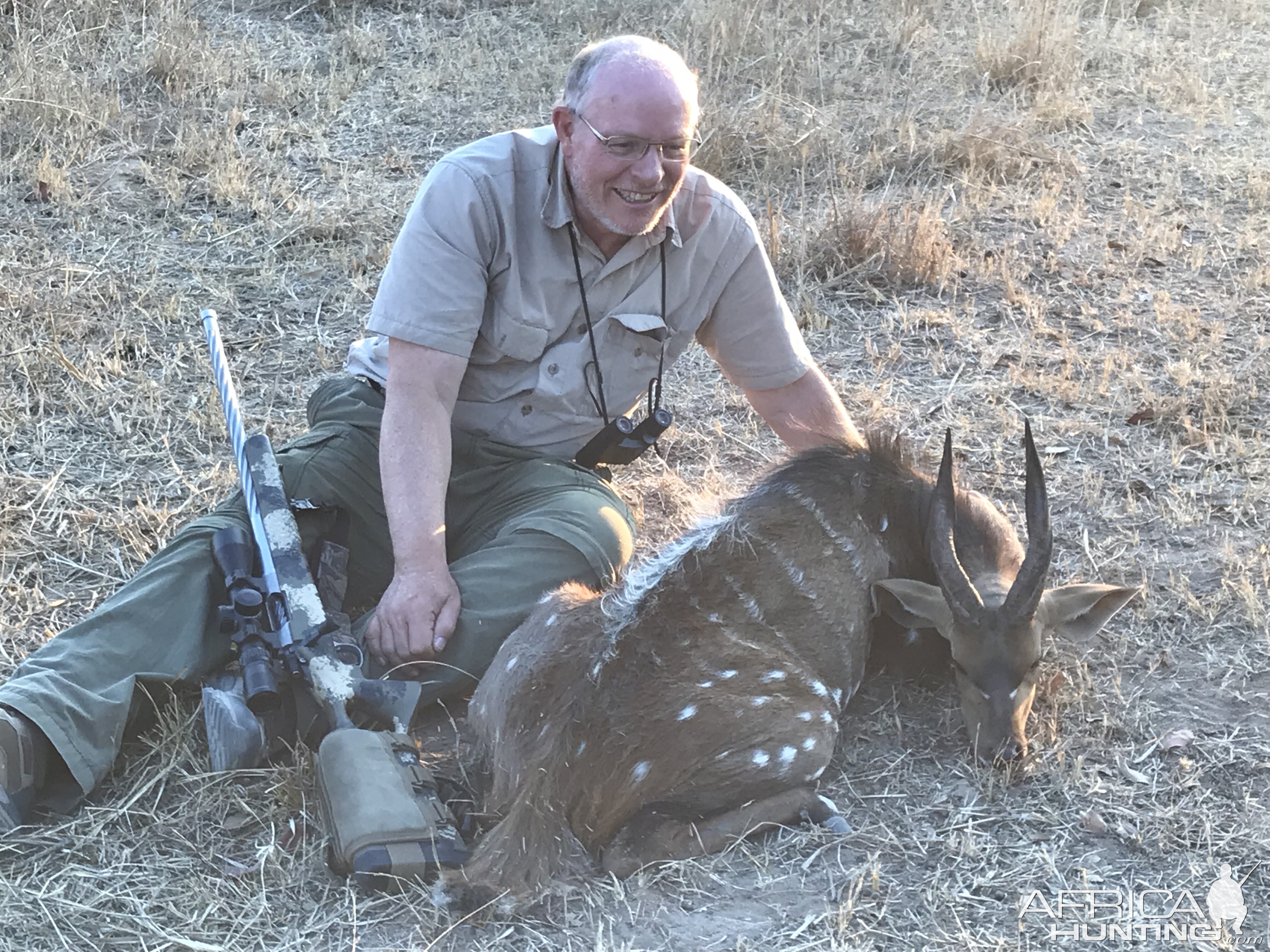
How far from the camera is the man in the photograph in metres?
4.29

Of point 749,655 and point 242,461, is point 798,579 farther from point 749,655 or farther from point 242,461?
point 242,461

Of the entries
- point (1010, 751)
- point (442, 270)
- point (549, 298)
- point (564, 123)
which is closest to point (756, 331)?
point (549, 298)

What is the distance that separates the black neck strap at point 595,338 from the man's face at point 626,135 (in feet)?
0.51

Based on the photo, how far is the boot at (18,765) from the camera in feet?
12.1

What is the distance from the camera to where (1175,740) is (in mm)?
4254

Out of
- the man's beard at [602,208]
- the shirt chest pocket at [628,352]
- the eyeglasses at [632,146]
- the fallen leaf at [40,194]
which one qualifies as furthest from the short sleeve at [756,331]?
the fallen leaf at [40,194]

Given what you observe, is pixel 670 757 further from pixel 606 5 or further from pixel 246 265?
pixel 606 5

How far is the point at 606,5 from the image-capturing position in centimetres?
1040

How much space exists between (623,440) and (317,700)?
4.76 feet

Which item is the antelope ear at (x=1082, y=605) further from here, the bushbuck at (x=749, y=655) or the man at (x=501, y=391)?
the man at (x=501, y=391)

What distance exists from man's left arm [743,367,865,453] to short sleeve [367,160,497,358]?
1.16m

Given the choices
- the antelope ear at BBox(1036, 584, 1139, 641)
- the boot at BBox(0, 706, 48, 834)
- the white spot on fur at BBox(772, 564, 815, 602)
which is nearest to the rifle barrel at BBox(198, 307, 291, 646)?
the boot at BBox(0, 706, 48, 834)

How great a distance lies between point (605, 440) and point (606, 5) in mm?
6396

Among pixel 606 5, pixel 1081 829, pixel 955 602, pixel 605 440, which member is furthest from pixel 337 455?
pixel 606 5
